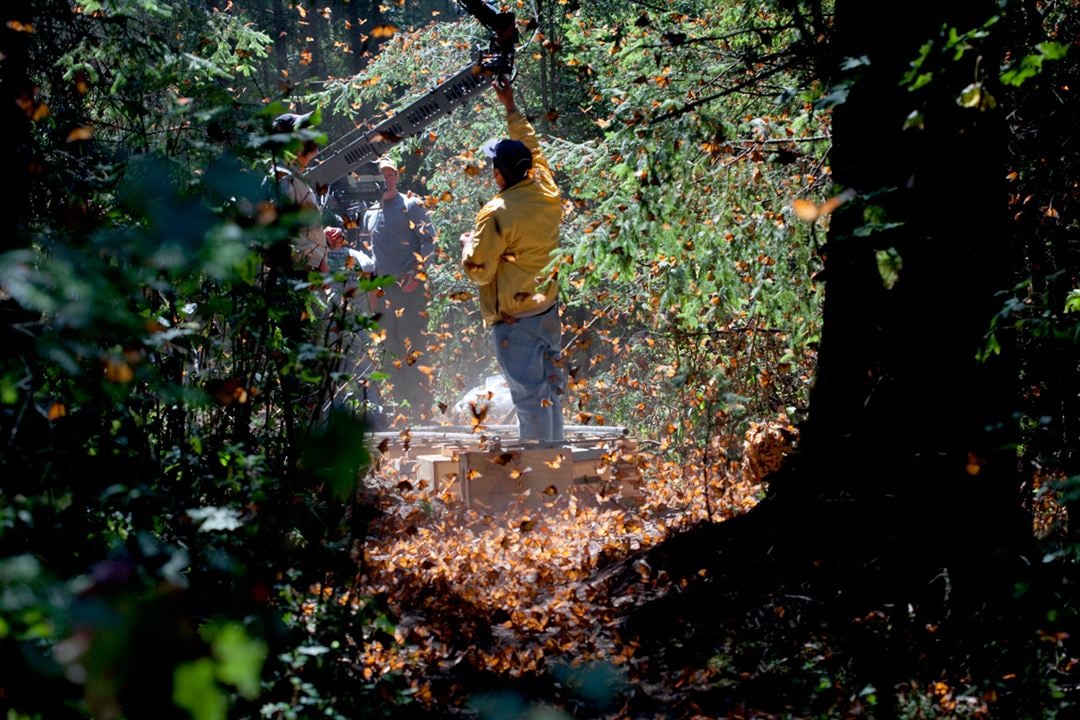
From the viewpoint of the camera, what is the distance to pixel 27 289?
76.1 inches

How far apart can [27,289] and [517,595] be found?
3875 mm

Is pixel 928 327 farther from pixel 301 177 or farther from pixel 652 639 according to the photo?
pixel 301 177

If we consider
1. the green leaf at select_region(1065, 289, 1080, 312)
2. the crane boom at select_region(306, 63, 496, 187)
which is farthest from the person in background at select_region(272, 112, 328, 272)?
the green leaf at select_region(1065, 289, 1080, 312)

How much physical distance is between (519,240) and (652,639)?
13.1 ft

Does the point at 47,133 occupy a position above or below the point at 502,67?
below

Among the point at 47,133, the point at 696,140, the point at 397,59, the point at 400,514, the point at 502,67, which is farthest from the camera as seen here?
the point at 397,59

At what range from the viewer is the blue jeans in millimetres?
8266

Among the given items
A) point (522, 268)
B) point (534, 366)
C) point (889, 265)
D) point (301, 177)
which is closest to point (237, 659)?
point (889, 265)

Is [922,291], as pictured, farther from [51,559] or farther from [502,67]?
[502,67]

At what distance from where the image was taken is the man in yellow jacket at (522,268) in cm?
787

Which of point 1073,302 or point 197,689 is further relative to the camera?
point 1073,302

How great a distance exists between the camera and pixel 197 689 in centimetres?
133

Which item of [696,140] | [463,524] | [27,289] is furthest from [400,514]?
[27,289]

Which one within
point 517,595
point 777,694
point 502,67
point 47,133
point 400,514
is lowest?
point 777,694
